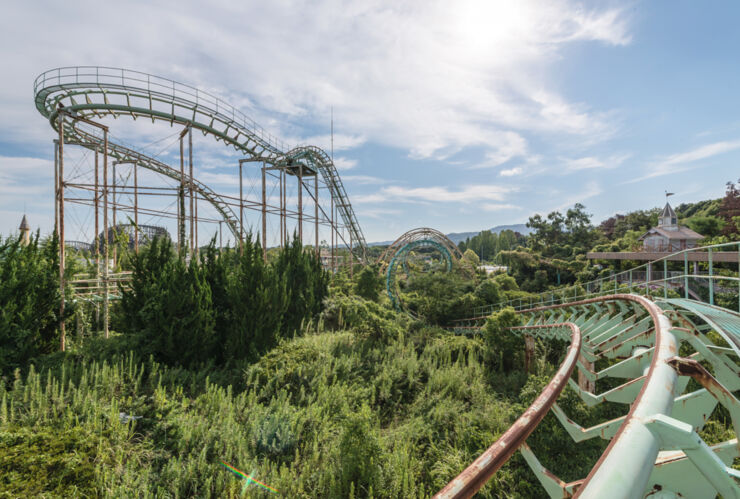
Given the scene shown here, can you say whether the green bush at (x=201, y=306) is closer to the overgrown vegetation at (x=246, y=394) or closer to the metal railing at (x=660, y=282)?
the overgrown vegetation at (x=246, y=394)

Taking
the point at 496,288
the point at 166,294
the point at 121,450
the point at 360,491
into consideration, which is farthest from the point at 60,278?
the point at 496,288

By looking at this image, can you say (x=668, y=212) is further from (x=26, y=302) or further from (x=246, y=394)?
→ (x=26, y=302)

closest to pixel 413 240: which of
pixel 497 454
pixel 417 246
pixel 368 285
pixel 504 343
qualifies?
pixel 417 246

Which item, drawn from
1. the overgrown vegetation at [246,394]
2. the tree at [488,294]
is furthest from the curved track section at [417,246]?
the overgrown vegetation at [246,394]

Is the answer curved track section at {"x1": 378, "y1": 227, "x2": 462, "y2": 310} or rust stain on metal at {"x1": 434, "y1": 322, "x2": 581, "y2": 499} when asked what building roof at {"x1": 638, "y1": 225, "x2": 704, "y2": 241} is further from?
rust stain on metal at {"x1": 434, "y1": 322, "x2": 581, "y2": 499}

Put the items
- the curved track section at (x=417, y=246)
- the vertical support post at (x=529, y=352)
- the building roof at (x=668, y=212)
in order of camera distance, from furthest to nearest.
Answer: the building roof at (x=668, y=212) → the curved track section at (x=417, y=246) → the vertical support post at (x=529, y=352)

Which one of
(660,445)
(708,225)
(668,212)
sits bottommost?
(660,445)

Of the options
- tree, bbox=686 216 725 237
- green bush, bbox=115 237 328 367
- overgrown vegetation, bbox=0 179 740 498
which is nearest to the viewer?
overgrown vegetation, bbox=0 179 740 498

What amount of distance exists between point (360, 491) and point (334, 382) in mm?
3096

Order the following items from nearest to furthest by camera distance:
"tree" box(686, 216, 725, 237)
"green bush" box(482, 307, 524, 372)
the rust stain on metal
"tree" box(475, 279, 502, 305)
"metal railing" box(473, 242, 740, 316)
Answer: the rust stain on metal
"metal railing" box(473, 242, 740, 316)
"green bush" box(482, 307, 524, 372)
"tree" box(475, 279, 502, 305)
"tree" box(686, 216, 725, 237)

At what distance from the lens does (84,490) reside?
12.3 ft

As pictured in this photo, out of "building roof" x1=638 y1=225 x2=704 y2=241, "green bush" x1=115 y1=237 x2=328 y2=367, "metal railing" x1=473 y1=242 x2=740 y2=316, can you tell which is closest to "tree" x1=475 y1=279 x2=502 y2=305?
"metal railing" x1=473 y1=242 x2=740 y2=316

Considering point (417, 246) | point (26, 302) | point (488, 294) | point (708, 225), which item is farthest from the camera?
point (708, 225)

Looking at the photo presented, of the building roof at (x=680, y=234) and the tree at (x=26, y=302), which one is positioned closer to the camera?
the tree at (x=26, y=302)
